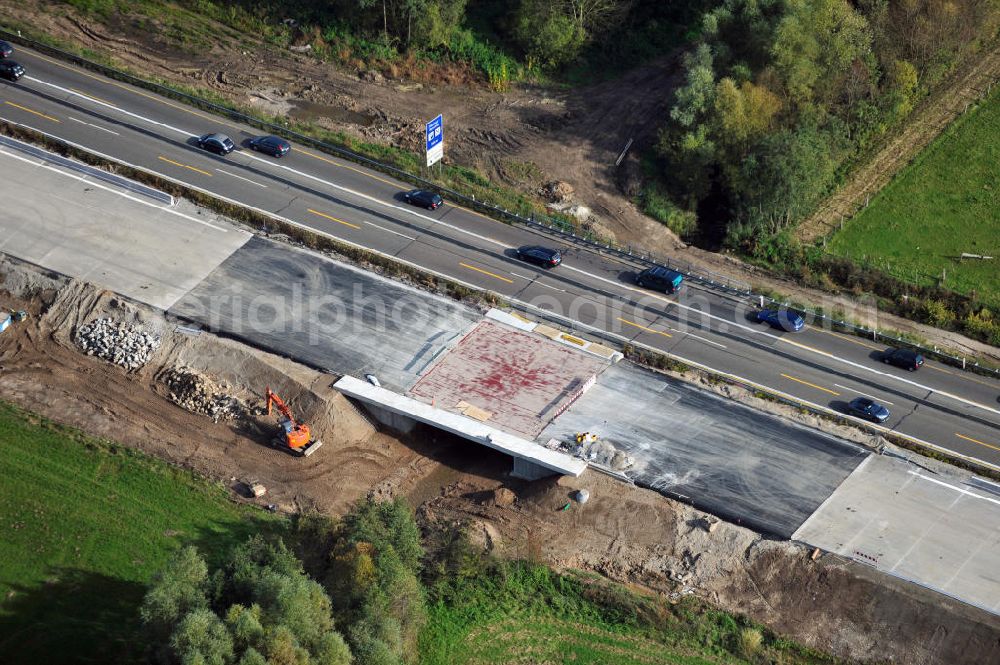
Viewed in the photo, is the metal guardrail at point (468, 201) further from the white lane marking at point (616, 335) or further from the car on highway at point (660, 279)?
the white lane marking at point (616, 335)

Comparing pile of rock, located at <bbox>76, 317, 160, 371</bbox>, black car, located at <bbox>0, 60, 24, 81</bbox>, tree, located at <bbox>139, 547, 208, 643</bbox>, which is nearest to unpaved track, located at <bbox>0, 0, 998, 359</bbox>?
black car, located at <bbox>0, 60, 24, 81</bbox>

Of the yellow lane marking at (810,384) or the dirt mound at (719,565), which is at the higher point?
the yellow lane marking at (810,384)

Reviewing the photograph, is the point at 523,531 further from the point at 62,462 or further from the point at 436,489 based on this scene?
the point at 62,462

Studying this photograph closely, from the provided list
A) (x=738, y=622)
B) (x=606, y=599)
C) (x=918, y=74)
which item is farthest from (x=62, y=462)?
(x=918, y=74)

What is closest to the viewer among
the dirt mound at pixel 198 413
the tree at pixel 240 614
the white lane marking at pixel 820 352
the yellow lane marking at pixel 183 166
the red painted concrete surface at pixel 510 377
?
the tree at pixel 240 614

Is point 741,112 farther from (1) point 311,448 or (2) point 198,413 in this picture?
(2) point 198,413

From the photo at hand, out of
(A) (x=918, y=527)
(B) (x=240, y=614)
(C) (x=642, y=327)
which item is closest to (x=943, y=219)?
(C) (x=642, y=327)

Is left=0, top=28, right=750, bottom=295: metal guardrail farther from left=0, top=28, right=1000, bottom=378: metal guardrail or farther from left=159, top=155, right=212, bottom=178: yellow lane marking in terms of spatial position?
left=159, top=155, right=212, bottom=178: yellow lane marking

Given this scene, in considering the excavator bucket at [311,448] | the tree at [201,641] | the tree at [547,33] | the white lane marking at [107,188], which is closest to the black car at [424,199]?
the white lane marking at [107,188]
